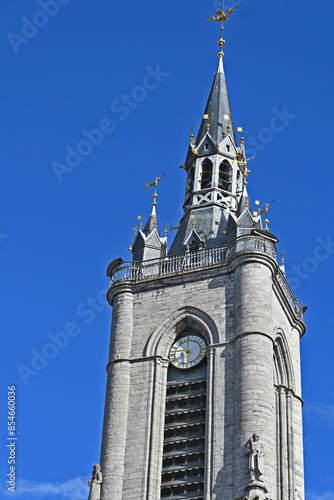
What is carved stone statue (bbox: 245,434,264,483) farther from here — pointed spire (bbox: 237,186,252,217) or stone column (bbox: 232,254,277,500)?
pointed spire (bbox: 237,186,252,217)

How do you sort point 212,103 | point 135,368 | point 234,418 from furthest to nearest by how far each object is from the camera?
1. point 212,103
2. point 135,368
3. point 234,418

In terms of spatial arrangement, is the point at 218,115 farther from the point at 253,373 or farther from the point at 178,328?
the point at 253,373

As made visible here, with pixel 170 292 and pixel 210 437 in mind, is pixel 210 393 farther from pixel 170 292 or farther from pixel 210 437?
pixel 170 292

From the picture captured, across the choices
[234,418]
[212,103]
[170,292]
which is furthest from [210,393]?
[212,103]

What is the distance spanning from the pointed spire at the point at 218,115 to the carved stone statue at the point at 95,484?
55.3 feet

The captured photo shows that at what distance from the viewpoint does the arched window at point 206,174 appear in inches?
1998

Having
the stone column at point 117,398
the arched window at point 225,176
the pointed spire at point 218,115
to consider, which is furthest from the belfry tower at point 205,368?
the pointed spire at point 218,115

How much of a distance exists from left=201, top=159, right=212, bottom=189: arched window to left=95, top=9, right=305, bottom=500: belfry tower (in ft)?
5.36

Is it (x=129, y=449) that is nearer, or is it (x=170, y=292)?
(x=129, y=449)

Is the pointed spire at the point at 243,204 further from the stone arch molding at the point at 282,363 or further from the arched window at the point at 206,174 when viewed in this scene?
the stone arch molding at the point at 282,363

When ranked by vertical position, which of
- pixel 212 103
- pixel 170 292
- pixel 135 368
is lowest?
pixel 135 368

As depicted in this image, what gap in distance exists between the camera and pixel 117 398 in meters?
42.8

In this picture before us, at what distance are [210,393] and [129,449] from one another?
3.39 meters

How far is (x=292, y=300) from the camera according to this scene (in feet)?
155
